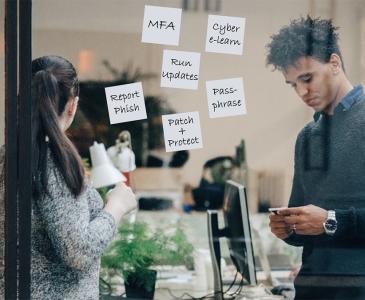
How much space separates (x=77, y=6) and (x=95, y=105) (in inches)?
16.4

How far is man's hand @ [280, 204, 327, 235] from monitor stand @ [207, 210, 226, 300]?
1.73 ft

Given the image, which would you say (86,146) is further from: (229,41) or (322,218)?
(322,218)

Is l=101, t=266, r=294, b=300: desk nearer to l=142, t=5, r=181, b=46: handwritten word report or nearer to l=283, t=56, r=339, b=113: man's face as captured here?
l=283, t=56, r=339, b=113: man's face

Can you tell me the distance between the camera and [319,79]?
283 centimetres

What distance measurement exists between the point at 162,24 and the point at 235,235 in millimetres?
993

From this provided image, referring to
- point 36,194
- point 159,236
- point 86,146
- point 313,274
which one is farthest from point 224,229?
point 36,194

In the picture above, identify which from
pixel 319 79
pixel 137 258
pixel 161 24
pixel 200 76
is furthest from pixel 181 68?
pixel 137 258

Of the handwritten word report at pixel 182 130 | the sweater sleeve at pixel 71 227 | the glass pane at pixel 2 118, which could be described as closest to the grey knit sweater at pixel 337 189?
the handwritten word report at pixel 182 130

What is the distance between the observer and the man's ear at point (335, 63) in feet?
9.30

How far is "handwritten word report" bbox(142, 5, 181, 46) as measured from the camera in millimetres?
2711

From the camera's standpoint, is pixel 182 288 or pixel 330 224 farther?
pixel 182 288

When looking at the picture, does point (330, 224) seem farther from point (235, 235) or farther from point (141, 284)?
point (141, 284)

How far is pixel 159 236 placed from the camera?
3369mm

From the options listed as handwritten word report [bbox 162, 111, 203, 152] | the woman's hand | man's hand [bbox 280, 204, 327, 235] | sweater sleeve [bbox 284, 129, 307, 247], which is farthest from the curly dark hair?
the woman's hand
